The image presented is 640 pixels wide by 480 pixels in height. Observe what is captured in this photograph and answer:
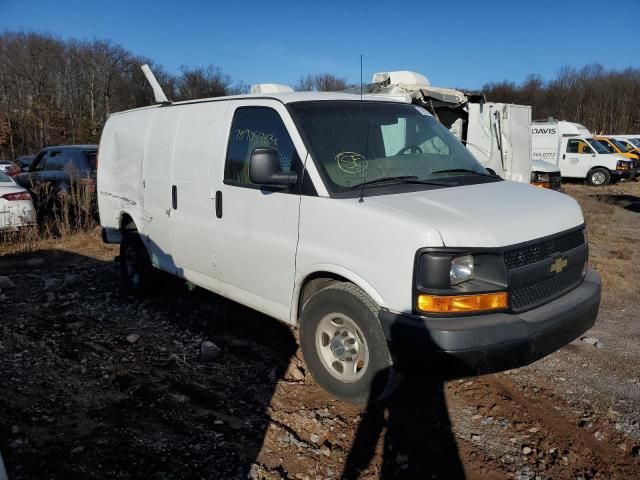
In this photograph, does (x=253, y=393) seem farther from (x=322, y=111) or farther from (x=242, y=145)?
(x=322, y=111)

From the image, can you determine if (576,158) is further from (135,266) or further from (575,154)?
(135,266)

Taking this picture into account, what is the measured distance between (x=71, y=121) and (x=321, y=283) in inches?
2184

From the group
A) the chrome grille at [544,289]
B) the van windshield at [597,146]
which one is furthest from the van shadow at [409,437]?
the van windshield at [597,146]

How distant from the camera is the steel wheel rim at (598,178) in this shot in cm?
2222

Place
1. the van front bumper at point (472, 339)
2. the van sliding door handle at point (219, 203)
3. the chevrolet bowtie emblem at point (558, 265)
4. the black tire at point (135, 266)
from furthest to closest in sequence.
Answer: the black tire at point (135, 266) → the van sliding door handle at point (219, 203) → the chevrolet bowtie emblem at point (558, 265) → the van front bumper at point (472, 339)

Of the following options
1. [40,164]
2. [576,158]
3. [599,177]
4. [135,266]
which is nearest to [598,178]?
[599,177]

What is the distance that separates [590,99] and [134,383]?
248 feet

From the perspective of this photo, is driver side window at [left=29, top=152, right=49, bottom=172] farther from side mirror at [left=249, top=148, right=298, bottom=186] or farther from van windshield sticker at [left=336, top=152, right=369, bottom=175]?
van windshield sticker at [left=336, top=152, right=369, bottom=175]

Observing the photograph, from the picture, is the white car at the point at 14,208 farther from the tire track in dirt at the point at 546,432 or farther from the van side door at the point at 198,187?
the tire track in dirt at the point at 546,432

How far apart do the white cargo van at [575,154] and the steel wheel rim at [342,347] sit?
70.0ft

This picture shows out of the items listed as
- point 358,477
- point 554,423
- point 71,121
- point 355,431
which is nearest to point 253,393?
point 355,431

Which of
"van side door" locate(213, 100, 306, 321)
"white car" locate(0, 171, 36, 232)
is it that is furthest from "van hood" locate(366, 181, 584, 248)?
"white car" locate(0, 171, 36, 232)

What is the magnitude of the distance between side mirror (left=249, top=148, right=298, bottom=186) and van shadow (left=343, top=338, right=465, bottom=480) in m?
1.44

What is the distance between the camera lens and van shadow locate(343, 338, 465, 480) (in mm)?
Result: 2814
